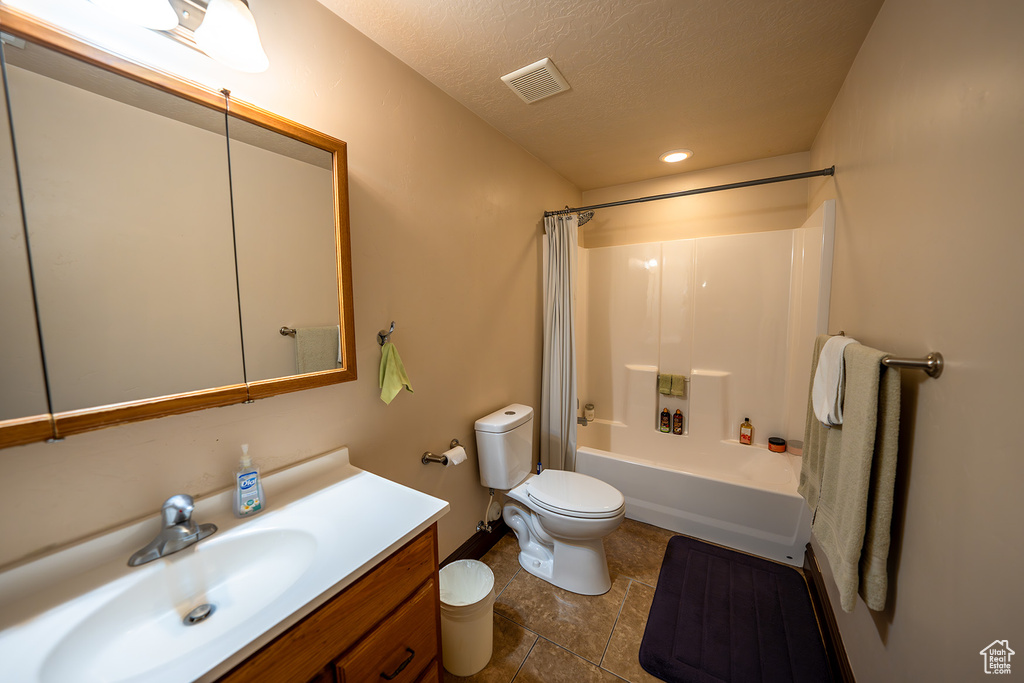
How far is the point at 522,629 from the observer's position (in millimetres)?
1561

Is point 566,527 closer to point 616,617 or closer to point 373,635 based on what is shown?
point 616,617

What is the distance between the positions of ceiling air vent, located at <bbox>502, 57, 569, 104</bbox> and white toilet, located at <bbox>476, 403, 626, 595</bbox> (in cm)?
156

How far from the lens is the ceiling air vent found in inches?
57.0

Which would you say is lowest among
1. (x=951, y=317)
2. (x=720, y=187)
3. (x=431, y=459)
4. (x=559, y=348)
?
(x=431, y=459)

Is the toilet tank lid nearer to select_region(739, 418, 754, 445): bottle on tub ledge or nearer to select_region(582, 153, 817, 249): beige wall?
select_region(739, 418, 754, 445): bottle on tub ledge

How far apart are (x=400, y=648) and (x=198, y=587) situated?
50 cm

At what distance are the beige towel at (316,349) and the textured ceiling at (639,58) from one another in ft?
3.50

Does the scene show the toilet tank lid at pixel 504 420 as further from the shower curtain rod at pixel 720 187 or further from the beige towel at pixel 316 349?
the shower curtain rod at pixel 720 187

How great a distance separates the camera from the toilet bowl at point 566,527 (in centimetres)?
166

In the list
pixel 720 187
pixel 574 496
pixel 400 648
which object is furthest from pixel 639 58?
pixel 400 648

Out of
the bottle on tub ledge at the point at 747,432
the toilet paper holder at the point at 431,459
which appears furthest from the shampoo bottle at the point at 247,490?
the bottle on tub ledge at the point at 747,432

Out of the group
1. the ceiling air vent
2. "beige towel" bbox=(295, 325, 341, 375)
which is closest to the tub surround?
"beige towel" bbox=(295, 325, 341, 375)

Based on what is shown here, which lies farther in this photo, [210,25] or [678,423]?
[678,423]

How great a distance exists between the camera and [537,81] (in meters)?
1.54
